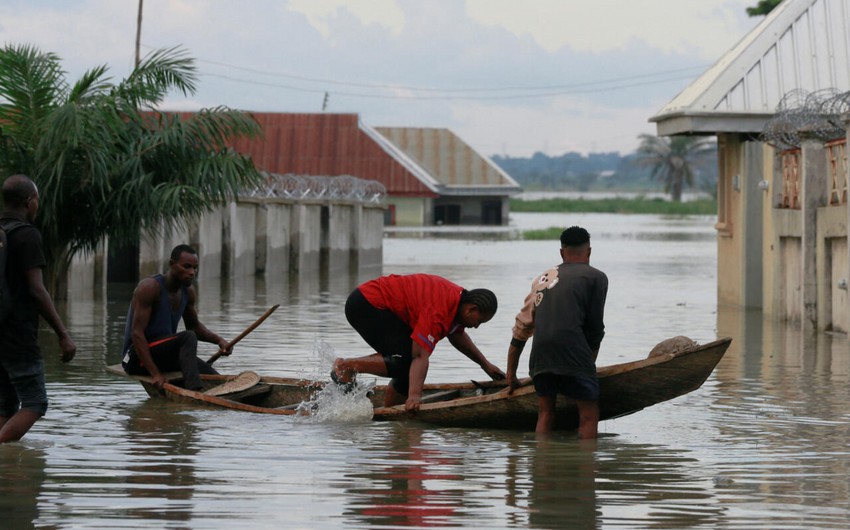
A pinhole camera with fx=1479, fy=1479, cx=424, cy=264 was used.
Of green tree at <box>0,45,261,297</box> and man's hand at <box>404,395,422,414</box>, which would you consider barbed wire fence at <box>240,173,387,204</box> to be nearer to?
green tree at <box>0,45,261,297</box>

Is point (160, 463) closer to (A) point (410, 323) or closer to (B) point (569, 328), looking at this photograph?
(A) point (410, 323)

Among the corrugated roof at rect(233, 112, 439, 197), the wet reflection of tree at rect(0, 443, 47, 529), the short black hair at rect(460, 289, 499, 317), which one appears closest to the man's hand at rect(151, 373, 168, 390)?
the wet reflection of tree at rect(0, 443, 47, 529)

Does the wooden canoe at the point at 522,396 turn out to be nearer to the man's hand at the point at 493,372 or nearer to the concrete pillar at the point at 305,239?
the man's hand at the point at 493,372

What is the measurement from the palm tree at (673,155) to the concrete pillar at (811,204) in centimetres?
10941

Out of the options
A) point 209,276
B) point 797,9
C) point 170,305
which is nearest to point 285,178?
point 209,276

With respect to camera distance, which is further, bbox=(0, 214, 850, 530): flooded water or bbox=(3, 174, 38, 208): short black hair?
bbox=(3, 174, 38, 208): short black hair

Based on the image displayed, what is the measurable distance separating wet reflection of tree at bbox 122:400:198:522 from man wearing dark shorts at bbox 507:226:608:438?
249 cm

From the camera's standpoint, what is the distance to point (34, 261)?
935 centimetres

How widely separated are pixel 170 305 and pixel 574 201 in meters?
134

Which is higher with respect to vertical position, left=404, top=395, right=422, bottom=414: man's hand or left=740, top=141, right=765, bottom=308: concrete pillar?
left=740, top=141, right=765, bottom=308: concrete pillar

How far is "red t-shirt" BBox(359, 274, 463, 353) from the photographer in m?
10.8

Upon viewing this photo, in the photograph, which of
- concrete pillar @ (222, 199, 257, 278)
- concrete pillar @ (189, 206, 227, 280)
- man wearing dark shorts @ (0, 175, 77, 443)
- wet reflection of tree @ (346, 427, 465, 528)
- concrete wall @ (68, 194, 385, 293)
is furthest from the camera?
concrete pillar @ (222, 199, 257, 278)

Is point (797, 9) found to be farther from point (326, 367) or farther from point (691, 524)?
point (691, 524)

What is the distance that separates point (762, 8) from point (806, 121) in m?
28.5
